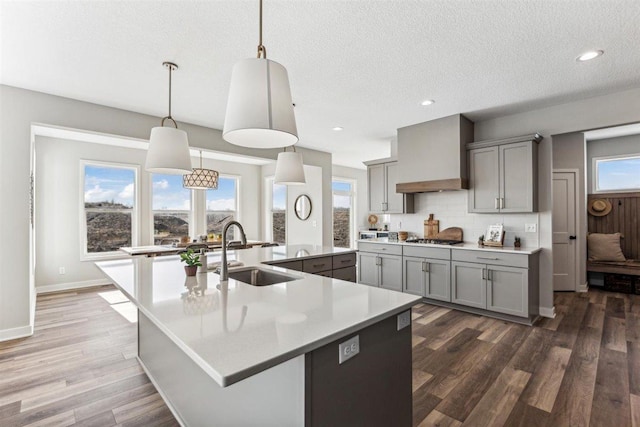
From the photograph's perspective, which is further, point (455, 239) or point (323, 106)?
point (455, 239)

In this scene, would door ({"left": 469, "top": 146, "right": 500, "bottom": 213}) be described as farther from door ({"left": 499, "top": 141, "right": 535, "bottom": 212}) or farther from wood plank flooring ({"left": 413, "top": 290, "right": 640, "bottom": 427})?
wood plank flooring ({"left": 413, "top": 290, "right": 640, "bottom": 427})

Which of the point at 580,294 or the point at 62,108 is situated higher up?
the point at 62,108

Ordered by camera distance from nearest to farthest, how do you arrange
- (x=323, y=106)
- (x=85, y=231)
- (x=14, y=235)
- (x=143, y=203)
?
(x=14, y=235)
(x=323, y=106)
(x=85, y=231)
(x=143, y=203)

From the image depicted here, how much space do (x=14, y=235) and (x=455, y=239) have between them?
526 cm

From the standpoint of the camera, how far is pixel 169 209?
657 cm

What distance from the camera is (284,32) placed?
2240 millimetres

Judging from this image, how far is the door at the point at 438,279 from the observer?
4055 mm

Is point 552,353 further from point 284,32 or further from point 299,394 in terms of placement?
point 284,32

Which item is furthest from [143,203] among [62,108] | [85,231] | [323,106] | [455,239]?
[455,239]

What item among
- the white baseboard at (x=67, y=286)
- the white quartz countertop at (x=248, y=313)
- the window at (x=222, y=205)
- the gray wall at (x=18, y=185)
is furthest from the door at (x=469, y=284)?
the white baseboard at (x=67, y=286)

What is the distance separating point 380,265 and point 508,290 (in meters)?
1.70

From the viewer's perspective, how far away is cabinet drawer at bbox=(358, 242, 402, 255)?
4565mm

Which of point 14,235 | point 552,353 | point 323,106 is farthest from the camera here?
point 323,106

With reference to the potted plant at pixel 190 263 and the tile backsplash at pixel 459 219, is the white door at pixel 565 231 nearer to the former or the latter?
the tile backsplash at pixel 459 219
